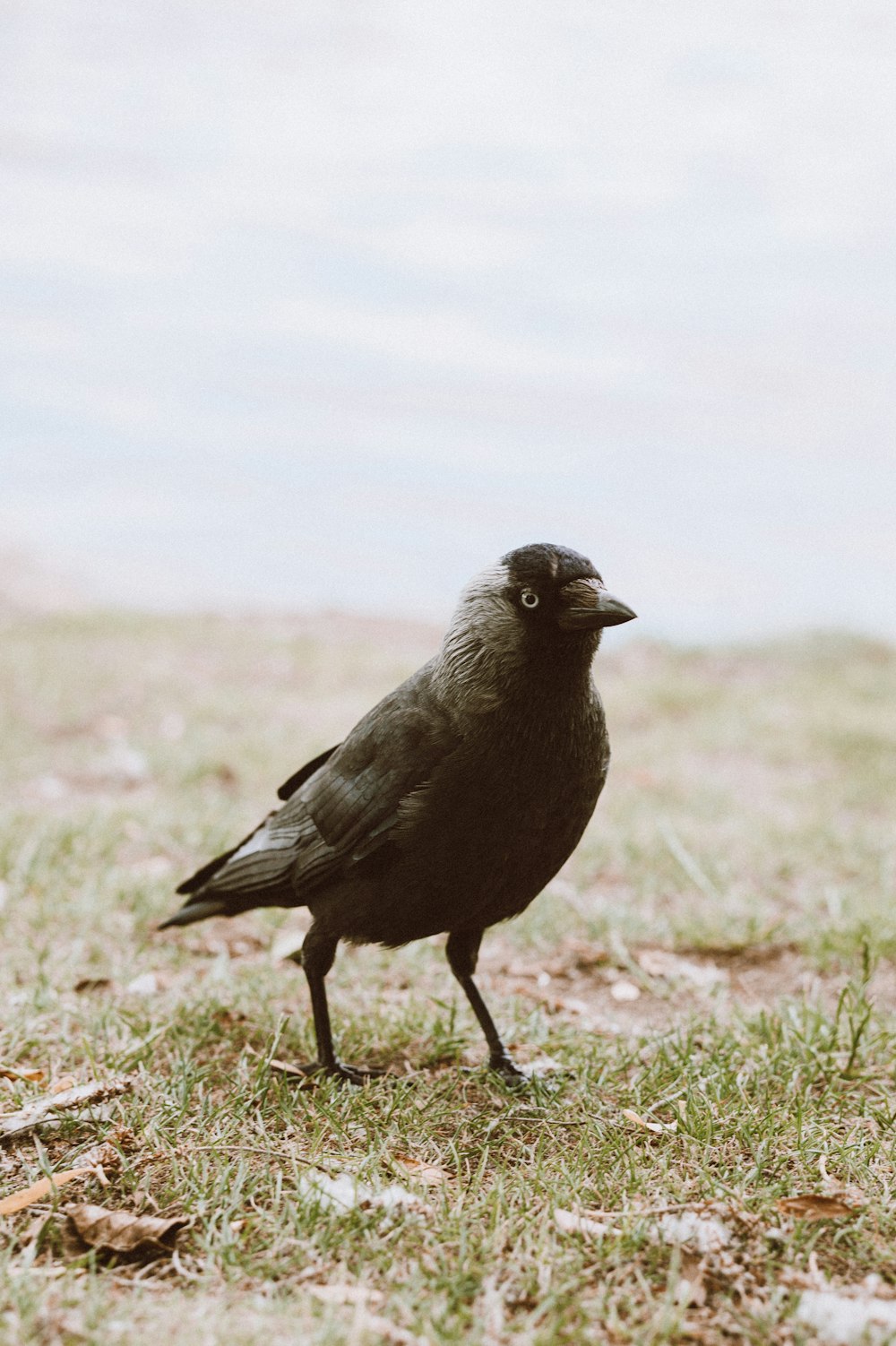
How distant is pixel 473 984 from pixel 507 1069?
0.72ft

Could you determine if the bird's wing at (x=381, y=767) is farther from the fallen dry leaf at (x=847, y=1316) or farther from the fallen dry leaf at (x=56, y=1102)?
the fallen dry leaf at (x=847, y=1316)

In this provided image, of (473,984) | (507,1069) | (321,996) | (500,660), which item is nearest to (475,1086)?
(507,1069)

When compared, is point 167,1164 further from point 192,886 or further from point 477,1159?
point 192,886

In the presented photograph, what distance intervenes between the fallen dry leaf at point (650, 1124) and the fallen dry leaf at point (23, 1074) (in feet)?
4.42

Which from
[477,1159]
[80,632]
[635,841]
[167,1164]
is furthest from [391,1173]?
[80,632]

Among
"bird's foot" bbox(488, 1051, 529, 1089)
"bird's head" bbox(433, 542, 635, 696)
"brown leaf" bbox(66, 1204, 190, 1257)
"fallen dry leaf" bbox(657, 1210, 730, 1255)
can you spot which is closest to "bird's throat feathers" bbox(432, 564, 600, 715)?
"bird's head" bbox(433, 542, 635, 696)

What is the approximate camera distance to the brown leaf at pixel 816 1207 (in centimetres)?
213

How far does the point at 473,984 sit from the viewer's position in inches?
116

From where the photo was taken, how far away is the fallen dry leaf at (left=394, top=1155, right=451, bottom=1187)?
2.27m

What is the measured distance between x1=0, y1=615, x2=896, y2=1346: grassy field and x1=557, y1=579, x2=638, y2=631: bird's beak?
42.5 inches

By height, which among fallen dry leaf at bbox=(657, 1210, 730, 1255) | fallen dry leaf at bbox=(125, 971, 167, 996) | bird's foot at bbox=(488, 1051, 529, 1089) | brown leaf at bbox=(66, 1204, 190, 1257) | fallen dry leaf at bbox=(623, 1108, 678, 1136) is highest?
fallen dry leaf at bbox=(657, 1210, 730, 1255)

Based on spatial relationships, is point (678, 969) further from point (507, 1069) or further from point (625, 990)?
point (507, 1069)

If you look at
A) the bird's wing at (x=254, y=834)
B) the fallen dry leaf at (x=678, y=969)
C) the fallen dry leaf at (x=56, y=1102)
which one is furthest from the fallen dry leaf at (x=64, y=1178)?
the fallen dry leaf at (x=678, y=969)

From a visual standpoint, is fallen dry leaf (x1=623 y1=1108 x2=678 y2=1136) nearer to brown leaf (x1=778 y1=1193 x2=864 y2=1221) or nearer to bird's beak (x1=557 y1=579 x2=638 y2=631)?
brown leaf (x1=778 y1=1193 x2=864 y2=1221)
